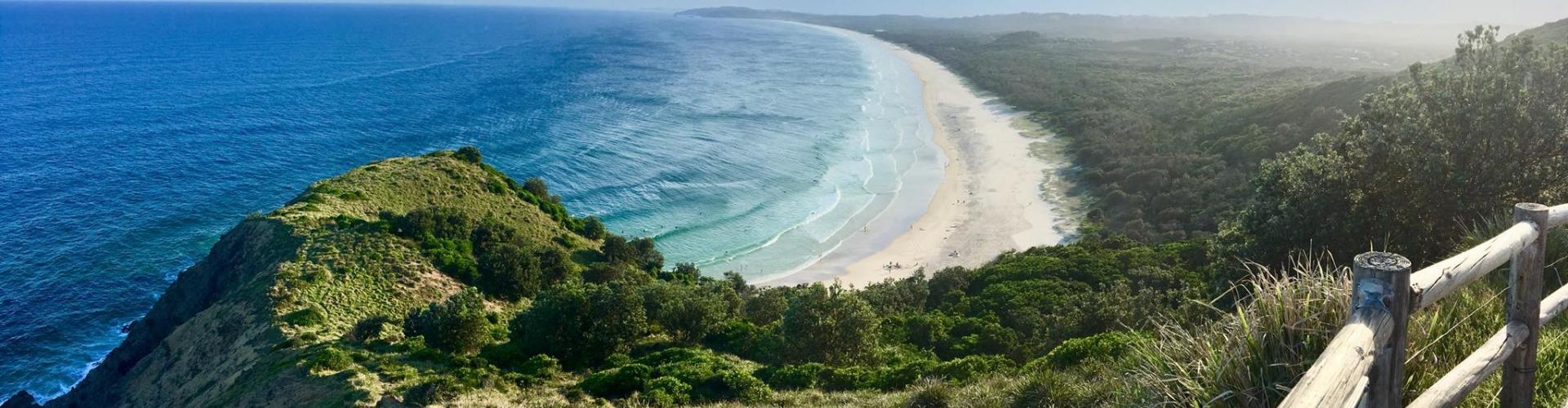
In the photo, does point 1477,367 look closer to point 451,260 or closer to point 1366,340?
point 1366,340

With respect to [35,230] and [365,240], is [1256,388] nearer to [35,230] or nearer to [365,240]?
[365,240]

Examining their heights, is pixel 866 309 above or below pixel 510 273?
above

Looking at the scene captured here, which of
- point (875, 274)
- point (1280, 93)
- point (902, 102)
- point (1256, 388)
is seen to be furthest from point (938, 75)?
point (1256, 388)

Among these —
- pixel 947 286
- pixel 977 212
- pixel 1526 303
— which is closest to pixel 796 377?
pixel 1526 303

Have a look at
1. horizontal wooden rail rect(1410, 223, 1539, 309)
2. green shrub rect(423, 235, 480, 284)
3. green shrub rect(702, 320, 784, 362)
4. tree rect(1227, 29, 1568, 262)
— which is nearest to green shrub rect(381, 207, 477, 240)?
green shrub rect(423, 235, 480, 284)

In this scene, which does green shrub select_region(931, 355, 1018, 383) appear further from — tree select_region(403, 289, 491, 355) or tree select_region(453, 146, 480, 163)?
tree select_region(453, 146, 480, 163)

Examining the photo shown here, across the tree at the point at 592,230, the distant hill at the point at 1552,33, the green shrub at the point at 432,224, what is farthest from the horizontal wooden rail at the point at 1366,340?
the distant hill at the point at 1552,33
